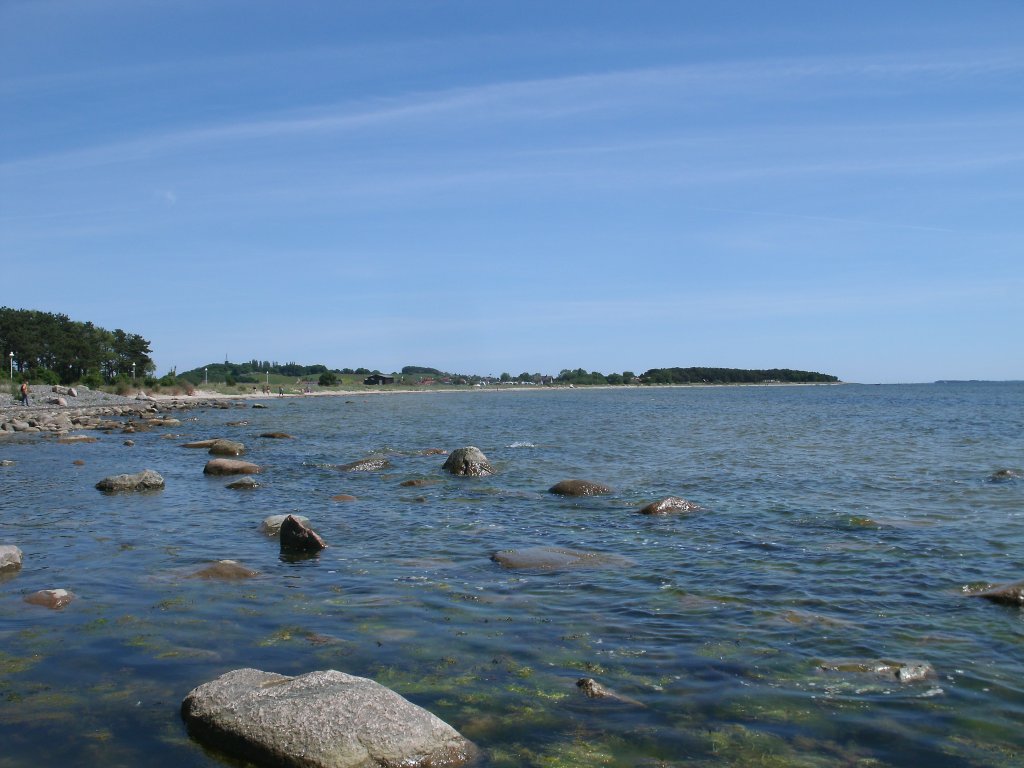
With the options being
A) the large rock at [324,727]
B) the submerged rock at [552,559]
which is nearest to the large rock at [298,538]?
the submerged rock at [552,559]

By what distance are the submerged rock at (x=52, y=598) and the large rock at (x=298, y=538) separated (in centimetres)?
432

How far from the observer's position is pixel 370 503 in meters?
21.8

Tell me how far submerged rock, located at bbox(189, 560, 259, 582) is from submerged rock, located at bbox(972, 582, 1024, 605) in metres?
11.7

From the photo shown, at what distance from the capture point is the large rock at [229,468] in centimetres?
2792

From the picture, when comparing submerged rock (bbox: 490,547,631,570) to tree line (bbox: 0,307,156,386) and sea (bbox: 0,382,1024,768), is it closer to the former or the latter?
sea (bbox: 0,382,1024,768)

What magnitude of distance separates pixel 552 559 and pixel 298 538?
5.15m

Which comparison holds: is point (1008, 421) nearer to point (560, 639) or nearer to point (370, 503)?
point (370, 503)

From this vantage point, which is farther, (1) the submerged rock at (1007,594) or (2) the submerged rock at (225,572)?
(2) the submerged rock at (225,572)

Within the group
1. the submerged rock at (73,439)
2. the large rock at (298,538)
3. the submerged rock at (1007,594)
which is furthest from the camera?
the submerged rock at (73,439)

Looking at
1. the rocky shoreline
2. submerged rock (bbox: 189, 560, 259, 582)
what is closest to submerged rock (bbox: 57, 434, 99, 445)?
the rocky shoreline

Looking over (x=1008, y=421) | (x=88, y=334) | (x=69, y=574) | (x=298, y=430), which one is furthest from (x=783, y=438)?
(x=88, y=334)

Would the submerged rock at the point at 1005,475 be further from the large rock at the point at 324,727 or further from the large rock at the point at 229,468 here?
the large rock at the point at 229,468

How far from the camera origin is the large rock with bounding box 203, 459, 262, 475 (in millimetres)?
27922

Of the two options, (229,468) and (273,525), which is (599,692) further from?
(229,468)
